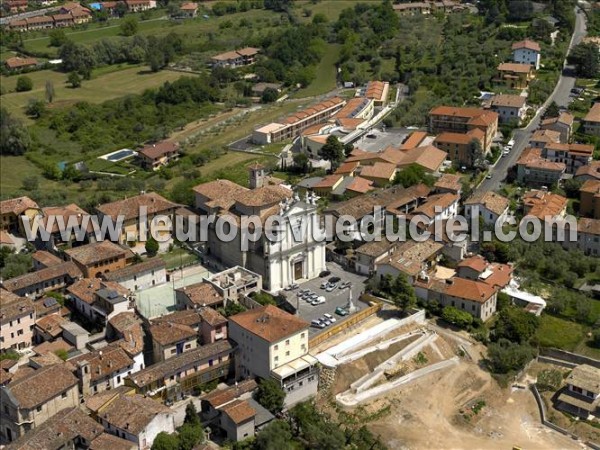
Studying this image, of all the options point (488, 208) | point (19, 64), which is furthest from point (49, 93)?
point (488, 208)

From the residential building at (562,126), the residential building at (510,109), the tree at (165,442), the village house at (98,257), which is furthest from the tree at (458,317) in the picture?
the residential building at (510,109)

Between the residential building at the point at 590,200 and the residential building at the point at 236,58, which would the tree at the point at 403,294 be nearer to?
the residential building at the point at 590,200

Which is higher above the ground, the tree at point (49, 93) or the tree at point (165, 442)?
the tree at point (49, 93)

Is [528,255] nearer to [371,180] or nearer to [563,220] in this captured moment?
[563,220]

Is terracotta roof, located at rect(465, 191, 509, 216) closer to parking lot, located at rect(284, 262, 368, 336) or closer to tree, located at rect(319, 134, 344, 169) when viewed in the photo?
parking lot, located at rect(284, 262, 368, 336)

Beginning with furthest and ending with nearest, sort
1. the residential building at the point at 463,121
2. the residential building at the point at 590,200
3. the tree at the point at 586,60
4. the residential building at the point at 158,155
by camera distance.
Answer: the tree at the point at 586,60 → the residential building at the point at 158,155 → the residential building at the point at 463,121 → the residential building at the point at 590,200

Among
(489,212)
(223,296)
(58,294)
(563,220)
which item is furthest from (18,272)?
(563,220)
